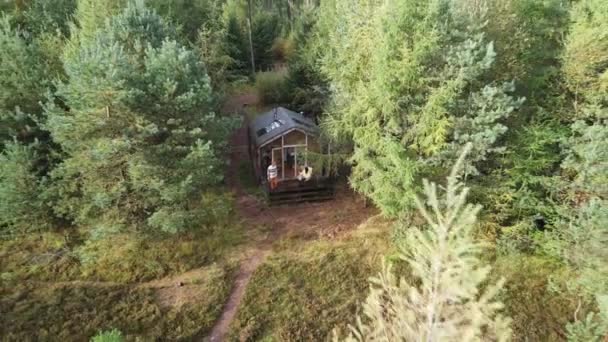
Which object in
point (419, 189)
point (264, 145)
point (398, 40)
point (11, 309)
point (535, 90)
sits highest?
point (398, 40)

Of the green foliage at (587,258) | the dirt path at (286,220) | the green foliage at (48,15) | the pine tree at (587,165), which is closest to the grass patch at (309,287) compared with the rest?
the dirt path at (286,220)

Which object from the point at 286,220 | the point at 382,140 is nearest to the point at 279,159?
the point at 286,220

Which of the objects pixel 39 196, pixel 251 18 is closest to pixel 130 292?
pixel 39 196

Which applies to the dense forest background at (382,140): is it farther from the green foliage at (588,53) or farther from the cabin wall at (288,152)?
the cabin wall at (288,152)

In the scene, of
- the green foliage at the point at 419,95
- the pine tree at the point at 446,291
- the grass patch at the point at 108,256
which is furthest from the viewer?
the grass patch at the point at 108,256

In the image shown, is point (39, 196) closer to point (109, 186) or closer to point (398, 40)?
point (109, 186)

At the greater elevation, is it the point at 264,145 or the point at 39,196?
the point at 264,145

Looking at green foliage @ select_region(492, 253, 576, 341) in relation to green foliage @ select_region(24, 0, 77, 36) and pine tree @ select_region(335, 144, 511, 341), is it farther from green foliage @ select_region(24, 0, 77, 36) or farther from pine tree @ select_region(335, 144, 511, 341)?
green foliage @ select_region(24, 0, 77, 36)
